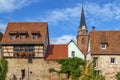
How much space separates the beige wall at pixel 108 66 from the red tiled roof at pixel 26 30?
10572 millimetres

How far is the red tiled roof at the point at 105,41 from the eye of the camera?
1967 inches

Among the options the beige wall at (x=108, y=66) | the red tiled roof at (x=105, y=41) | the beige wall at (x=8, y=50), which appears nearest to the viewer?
the beige wall at (x=108, y=66)

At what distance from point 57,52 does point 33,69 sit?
17.7ft

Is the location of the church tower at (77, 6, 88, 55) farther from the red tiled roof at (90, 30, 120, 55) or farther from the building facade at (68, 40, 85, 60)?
the building facade at (68, 40, 85, 60)

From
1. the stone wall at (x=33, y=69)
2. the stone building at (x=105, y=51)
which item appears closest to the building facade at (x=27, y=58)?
the stone wall at (x=33, y=69)

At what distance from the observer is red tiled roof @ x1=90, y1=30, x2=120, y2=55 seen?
49969mm

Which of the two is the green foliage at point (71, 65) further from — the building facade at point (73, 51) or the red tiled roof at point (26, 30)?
the red tiled roof at point (26, 30)

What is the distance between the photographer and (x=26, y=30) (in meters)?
53.2

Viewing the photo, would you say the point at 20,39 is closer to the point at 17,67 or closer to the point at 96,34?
the point at 17,67

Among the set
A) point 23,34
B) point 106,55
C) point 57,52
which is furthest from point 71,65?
point 23,34

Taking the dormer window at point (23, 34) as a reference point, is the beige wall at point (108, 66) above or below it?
below

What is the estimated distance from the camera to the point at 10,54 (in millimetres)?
51062

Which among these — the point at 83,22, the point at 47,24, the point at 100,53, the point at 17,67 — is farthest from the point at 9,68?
the point at 83,22

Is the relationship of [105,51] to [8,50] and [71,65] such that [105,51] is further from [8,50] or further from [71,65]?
[8,50]
